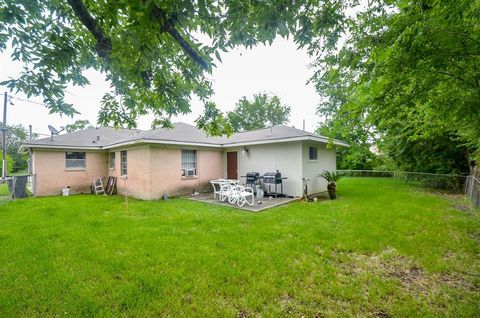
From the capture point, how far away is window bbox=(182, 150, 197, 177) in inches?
433

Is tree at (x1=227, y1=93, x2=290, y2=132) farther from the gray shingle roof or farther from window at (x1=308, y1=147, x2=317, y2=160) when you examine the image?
window at (x1=308, y1=147, x2=317, y2=160)

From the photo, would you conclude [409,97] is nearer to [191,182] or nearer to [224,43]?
[224,43]

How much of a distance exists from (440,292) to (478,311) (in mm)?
417

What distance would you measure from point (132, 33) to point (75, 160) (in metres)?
13.2

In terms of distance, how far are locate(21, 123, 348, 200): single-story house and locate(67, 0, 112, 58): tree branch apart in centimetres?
687

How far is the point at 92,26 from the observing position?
2490 mm

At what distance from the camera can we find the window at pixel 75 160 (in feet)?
39.7

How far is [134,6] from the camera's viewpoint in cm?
180

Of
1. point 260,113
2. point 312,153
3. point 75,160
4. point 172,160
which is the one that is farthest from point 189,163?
point 260,113

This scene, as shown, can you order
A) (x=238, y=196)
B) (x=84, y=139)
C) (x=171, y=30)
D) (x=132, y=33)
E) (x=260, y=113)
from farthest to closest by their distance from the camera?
(x=260, y=113) < (x=84, y=139) < (x=238, y=196) < (x=171, y=30) < (x=132, y=33)

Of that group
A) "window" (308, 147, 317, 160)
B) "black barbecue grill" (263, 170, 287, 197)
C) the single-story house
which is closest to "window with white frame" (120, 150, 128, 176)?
the single-story house

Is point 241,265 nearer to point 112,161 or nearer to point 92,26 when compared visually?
point 92,26

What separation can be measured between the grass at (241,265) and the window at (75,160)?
644cm

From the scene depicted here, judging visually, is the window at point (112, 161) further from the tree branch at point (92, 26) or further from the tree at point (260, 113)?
the tree at point (260, 113)
